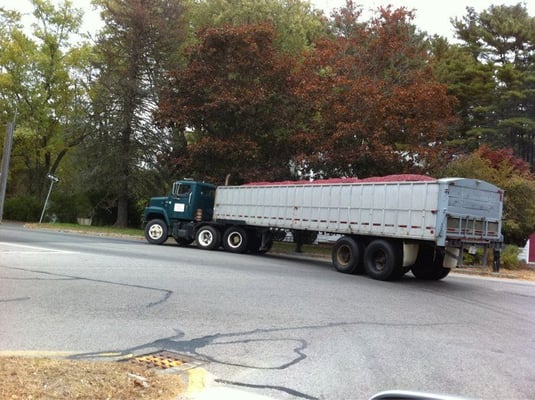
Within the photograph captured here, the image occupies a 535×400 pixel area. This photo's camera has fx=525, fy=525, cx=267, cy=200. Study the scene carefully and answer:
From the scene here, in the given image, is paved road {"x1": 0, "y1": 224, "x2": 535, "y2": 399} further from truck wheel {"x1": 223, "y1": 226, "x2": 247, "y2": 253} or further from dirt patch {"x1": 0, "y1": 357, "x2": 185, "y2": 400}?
truck wheel {"x1": 223, "y1": 226, "x2": 247, "y2": 253}

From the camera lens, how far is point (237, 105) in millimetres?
24062

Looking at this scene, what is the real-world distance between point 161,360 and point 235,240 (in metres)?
15.0

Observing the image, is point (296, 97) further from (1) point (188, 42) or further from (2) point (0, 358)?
(2) point (0, 358)

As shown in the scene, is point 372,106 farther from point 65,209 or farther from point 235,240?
point 65,209

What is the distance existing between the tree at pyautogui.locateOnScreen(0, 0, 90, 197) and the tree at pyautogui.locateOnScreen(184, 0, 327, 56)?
11240mm

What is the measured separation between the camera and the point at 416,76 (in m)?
24.1

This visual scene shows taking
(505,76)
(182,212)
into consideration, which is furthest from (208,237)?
(505,76)

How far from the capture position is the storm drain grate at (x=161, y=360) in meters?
5.46

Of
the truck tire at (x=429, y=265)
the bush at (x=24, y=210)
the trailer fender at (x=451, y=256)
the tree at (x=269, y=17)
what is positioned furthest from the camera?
the bush at (x=24, y=210)

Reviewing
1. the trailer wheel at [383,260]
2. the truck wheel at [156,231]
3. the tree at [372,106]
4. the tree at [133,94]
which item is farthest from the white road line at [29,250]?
the tree at [133,94]

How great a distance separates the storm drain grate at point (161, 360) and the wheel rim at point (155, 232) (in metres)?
17.1

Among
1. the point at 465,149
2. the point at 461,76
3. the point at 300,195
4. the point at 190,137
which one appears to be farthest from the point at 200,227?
the point at 461,76

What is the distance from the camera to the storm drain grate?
5458 millimetres

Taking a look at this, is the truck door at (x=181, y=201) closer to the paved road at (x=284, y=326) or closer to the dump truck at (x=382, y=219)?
the dump truck at (x=382, y=219)
